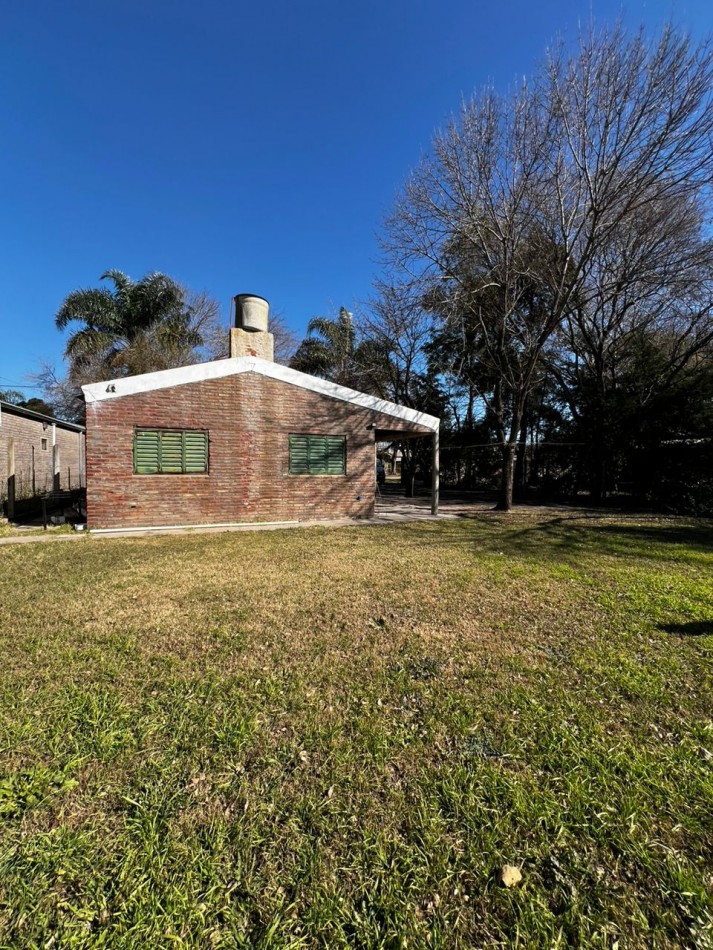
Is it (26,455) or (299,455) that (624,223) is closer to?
(299,455)

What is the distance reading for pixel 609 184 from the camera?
1098cm

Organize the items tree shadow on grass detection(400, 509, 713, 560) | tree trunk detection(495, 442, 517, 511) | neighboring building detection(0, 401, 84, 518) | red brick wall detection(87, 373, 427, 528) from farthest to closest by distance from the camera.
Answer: tree trunk detection(495, 442, 517, 511) < neighboring building detection(0, 401, 84, 518) < red brick wall detection(87, 373, 427, 528) < tree shadow on grass detection(400, 509, 713, 560)

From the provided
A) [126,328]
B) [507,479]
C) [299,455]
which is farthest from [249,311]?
[126,328]

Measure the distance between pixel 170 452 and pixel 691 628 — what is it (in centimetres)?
989

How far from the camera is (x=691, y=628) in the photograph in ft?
14.4

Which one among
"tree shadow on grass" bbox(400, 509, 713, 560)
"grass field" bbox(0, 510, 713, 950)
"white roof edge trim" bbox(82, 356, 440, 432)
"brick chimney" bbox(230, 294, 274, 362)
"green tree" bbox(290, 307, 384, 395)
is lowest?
"grass field" bbox(0, 510, 713, 950)

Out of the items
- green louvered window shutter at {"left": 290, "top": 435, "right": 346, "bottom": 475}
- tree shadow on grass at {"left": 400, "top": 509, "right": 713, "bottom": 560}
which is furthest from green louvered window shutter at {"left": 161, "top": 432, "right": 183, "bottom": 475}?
tree shadow on grass at {"left": 400, "top": 509, "right": 713, "bottom": 560}

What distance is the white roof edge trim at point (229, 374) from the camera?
9383mm

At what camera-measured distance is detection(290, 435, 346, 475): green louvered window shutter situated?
11422mm

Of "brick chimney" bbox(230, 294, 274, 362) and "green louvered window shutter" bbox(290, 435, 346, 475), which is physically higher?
"brick chimney" bbox(230, 294, 274, 362)

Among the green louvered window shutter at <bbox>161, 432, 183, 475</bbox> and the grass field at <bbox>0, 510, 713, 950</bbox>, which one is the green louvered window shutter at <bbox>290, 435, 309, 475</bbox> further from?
the grass field at <bbox>0, 510, 713, 950</bbox>

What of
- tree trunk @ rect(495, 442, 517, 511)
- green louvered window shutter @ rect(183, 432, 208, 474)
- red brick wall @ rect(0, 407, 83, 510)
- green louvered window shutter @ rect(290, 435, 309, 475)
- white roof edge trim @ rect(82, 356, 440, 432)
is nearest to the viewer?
white roof edge trim @ rect(82, 356, 440, 432)

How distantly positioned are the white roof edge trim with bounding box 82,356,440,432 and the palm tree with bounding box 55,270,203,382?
1162cm

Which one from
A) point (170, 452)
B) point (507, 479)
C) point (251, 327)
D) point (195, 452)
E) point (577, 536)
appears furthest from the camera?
point (507, 479)
